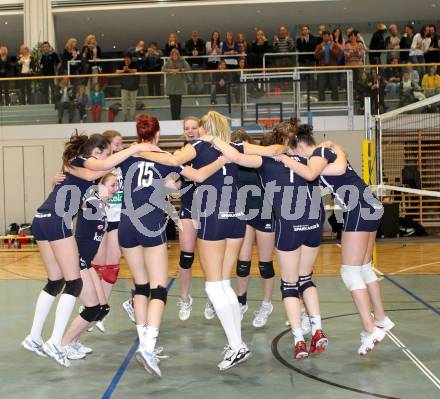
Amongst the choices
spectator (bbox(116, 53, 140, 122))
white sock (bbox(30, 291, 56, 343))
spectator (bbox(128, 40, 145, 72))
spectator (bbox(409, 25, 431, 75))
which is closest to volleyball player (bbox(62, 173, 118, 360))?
white sock (bbox(30, 291, 56, 343))

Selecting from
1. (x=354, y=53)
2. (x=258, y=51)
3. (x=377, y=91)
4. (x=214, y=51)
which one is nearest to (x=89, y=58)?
(x=214, y=51)

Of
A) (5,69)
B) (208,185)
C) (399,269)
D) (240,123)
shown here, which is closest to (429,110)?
(240,123)

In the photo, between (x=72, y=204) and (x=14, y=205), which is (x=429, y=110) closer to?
(x=14, y=205)

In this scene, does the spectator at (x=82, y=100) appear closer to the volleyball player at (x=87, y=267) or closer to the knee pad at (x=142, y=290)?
the volleyball player at (x=87, y=267)

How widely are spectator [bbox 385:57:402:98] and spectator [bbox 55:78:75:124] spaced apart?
23.5ft

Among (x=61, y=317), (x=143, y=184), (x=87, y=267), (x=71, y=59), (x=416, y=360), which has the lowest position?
(x=416, y=360)

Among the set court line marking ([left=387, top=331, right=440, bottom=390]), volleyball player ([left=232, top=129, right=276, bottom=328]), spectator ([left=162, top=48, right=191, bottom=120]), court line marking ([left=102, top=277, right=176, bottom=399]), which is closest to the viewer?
court line marking ([left=102, top=277, right=176, bottom=399])

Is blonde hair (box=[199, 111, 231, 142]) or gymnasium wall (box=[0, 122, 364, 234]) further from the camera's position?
gymnasium wall (box=[0, 122, 364, 234])

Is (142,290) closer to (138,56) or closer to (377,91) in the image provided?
(377,91)

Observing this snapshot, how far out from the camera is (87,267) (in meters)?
5.77

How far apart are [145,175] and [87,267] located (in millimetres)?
1087

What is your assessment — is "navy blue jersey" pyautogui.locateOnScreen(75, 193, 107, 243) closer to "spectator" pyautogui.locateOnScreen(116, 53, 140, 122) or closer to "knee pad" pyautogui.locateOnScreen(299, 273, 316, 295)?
"knee pad" pyautogui.locateOnScreen(299, 273, 316, 295)

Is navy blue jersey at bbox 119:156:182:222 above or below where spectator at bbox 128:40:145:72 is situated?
below

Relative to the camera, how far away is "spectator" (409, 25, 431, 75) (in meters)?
15.8
